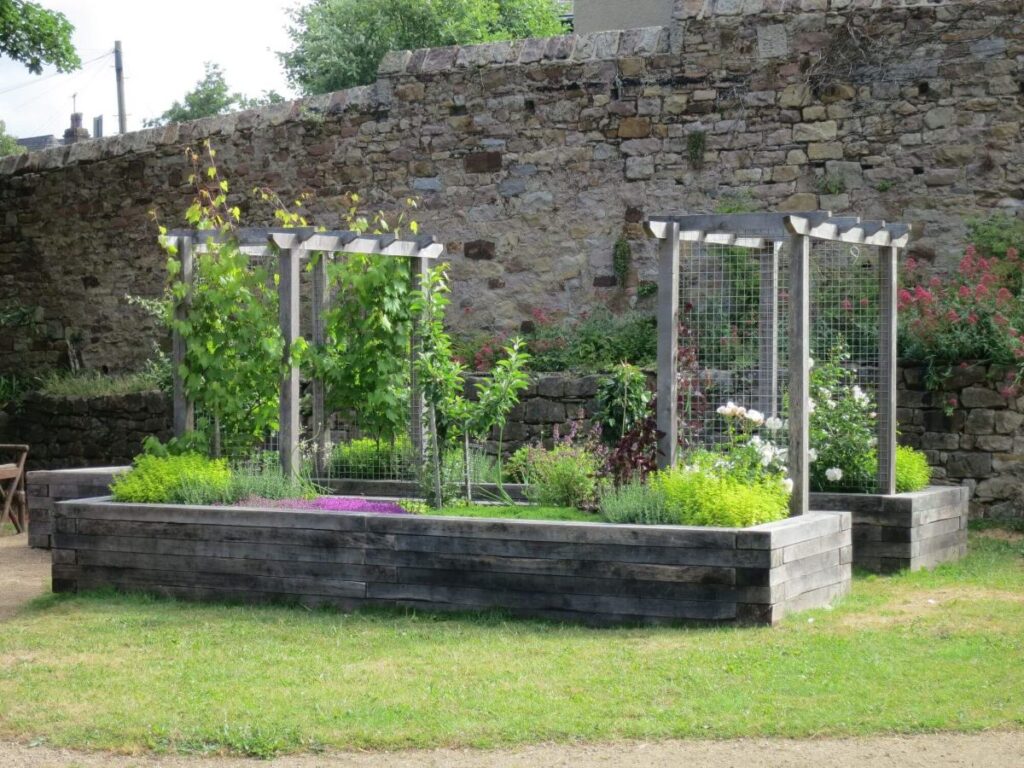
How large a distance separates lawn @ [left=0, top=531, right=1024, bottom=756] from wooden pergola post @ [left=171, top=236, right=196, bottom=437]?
1633 mm

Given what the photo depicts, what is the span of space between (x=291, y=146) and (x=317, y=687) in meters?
9.47

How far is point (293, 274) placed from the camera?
8555mm

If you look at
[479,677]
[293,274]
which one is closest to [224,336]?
[293,274]

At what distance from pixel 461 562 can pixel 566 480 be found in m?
0.99

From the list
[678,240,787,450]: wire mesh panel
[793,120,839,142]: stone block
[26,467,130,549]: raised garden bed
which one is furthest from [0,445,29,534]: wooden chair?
[793,120,839,142]: stone block

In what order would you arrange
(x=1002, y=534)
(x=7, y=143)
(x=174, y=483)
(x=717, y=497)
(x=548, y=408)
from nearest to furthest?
(x=717, y=497) → (x=174, y=483) → (x=1002, y=534) → (x=548, y=408) → (x=7, y=143)

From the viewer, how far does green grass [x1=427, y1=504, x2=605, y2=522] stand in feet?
24.3

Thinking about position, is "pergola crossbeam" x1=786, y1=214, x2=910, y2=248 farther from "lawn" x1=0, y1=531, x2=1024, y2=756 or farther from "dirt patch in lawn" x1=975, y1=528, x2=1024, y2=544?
"dirt patch in lawn" x1=975, y1=528, x2=1024, y2=544

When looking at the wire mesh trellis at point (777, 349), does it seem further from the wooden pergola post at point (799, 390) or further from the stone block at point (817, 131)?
the stone block at point (817, 131)

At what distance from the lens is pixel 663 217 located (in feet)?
24.9

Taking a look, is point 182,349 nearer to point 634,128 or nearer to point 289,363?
point 289,363

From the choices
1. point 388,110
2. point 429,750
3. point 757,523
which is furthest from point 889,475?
point 388,110

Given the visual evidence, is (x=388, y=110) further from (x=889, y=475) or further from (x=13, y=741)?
(x=13, y=741)

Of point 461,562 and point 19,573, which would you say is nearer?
point 461,562
